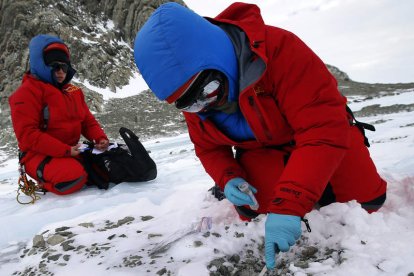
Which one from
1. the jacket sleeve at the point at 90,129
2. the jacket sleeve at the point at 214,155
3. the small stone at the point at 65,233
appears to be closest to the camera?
the jacket sleeve at the point at 214,155

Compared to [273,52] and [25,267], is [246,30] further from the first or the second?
[25,267]

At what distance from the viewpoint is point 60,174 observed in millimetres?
3408

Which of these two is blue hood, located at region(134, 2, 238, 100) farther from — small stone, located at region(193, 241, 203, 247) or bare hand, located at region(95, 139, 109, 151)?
bare hand, located at region(95, 139, 109, 151)

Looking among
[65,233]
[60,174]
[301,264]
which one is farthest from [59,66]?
[301,264]

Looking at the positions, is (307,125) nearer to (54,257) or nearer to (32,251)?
(54,257)

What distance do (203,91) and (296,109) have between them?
1.31 ft

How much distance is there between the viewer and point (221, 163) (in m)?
2.09

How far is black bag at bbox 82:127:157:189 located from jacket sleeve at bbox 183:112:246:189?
1662 mm

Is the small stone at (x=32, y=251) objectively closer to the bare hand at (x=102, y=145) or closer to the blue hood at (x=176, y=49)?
the blue hood at (x=176, y=49)

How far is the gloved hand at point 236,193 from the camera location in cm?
189

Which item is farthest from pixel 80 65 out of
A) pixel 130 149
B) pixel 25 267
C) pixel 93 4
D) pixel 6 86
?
pixel 25 267

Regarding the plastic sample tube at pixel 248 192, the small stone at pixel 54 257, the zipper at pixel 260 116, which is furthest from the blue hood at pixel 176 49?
the small stone at pixel 54 257

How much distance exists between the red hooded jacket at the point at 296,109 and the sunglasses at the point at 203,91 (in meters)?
0.11

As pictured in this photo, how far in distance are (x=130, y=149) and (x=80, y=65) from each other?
19.3 meters
